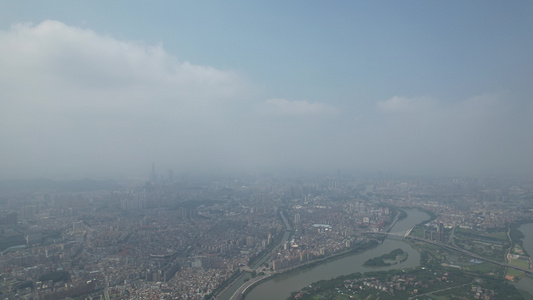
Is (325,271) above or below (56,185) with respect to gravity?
below

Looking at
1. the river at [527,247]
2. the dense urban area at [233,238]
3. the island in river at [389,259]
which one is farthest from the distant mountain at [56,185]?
the river at [527,247]

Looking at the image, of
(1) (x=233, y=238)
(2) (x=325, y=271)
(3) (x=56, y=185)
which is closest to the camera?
(2) (x=325, y=271)

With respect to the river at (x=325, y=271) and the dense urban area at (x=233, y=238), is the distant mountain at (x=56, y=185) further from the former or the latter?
the river at (x=325, y=271)

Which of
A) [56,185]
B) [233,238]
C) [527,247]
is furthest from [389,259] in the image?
[56,185]

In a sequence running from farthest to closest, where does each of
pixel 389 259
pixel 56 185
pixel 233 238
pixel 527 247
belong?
pixel 56 185 → pixel 233 238 → pixel 527 247 → pixel 389 259

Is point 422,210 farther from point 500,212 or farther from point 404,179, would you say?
point 404,179

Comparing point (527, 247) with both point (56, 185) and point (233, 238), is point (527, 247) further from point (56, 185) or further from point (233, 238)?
point (56, 185)

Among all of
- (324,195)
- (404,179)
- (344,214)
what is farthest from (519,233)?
(404,179)

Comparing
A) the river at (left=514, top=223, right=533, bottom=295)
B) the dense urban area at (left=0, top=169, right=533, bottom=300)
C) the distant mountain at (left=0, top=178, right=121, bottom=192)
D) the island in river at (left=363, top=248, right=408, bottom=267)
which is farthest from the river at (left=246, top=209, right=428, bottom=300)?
the distant mountain at (left=0, top=178, right=121, bottom=192)
